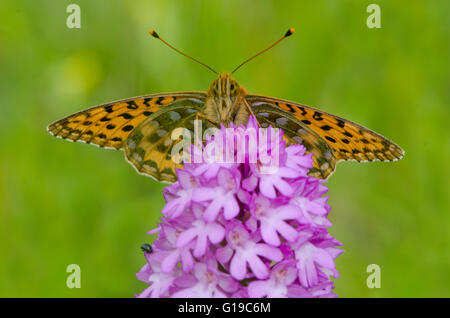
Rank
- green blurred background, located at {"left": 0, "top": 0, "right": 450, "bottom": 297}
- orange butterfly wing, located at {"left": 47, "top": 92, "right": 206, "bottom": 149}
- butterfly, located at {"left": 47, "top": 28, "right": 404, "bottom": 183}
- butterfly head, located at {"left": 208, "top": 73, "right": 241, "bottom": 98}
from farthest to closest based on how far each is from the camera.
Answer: green blurred background, located at {"left": 0, "top": 0, "right": 450, "bottom": 297}, butterfly head, located at {"left": 208, "top": 73, "right": 241, "bottom": 98}, orange butterfly wing, located at {"left": 47, "top": 92, "right": 206, "bottom": 149}, butterfly, located at {"left": 47, "top": 28, "right": 404, "bottom": 183}

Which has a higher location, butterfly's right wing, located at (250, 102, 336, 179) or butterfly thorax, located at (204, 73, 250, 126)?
butterfly thorax, located at (204, 73, 250, 126)

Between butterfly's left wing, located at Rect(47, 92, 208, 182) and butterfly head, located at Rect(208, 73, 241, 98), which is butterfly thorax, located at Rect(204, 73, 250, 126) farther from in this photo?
butterfly's left wing, located at Rect(47, 92, 208, 182)

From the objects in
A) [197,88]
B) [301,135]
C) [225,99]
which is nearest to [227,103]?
[225,99]

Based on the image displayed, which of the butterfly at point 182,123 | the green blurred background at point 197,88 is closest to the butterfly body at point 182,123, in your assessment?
the butterfly at point 182,123

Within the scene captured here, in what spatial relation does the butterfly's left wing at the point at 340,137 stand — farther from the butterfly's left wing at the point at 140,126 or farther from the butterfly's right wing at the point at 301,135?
the butterfly's left wing at the point at 140,126

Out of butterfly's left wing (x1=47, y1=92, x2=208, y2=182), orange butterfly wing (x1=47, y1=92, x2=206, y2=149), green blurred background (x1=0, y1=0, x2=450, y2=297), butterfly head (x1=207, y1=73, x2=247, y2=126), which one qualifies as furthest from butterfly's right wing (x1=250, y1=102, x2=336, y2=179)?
green blurred background (x1=0, y1=0, x2=450, y2=297)

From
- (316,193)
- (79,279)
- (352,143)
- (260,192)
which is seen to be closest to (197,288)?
(260,192)

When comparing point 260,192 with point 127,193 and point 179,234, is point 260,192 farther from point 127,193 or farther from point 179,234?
point 127,193

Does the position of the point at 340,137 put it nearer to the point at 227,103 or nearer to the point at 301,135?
the point at 301,135
